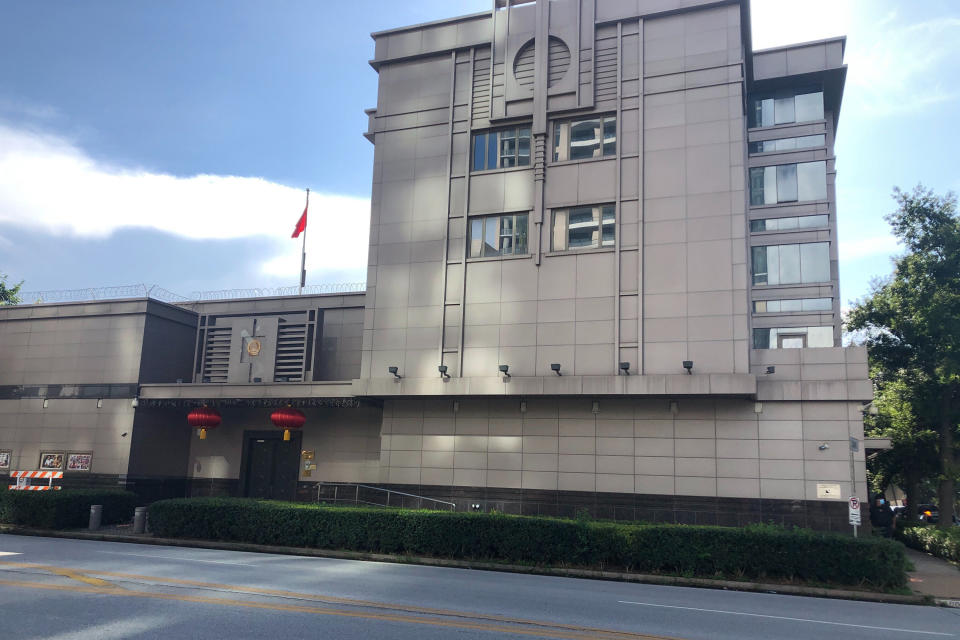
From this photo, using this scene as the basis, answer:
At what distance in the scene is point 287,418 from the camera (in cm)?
2769

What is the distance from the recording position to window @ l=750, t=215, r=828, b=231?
33.0 metres

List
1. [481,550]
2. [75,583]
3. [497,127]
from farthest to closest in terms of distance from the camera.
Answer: [497,127]
[481,550]
[75,583]

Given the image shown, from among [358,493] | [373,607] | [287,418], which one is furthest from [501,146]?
[373,607]

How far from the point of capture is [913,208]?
30.2 metres

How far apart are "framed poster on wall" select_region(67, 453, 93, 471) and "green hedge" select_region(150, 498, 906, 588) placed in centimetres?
776

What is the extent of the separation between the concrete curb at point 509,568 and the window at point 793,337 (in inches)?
644

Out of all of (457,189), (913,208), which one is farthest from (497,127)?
(913,208)

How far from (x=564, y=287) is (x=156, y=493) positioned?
60.4ft

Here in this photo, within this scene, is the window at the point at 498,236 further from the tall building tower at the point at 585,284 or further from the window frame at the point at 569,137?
the window frame at the point at 569,137

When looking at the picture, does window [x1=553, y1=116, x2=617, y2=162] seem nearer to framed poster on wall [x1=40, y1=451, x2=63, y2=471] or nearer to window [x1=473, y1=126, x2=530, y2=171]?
window [x1=473, y1=126, x2=530, y2=171]

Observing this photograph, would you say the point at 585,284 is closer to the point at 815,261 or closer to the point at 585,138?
the point at 585,138

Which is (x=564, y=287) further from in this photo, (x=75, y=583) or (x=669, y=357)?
(x=75, y=583)

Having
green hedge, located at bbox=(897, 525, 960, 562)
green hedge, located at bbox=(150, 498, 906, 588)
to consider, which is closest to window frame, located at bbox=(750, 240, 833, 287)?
green hedge, located at bbox=(897, 525, 960, 562)

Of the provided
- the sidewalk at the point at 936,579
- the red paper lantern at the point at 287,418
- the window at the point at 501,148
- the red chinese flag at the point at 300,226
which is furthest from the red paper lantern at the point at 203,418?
the sidewalk at the point at 936,579
